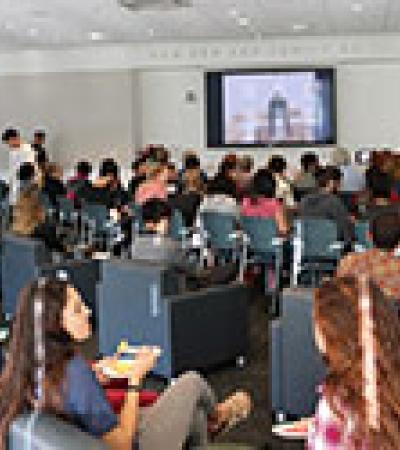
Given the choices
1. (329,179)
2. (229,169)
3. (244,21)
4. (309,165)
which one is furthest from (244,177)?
(244,21)

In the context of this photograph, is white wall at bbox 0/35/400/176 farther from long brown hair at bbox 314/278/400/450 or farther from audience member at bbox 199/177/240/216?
long brown hair at bbox 314/278/400/450

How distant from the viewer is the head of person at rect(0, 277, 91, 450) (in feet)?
9.55

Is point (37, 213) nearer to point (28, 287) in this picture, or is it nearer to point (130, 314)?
point (130, 314)

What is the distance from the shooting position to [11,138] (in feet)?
61.5

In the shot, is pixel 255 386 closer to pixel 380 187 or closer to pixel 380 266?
pixel 380 266

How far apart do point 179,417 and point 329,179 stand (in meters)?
8.32

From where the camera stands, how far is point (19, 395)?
9.57 ft

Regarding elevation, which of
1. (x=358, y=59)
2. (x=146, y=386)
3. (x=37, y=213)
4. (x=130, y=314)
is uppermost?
(x=358, y=59)

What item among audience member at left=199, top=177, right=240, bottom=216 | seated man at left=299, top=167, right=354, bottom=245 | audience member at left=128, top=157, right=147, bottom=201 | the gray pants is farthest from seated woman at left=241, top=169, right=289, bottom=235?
the gray pants

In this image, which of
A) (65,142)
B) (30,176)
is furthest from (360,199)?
(65,142)

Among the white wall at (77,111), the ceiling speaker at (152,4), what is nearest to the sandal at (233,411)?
the ceiling speaker at (152,4)

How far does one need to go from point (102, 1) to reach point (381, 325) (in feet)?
35.9

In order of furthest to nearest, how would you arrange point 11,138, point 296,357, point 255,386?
1. point 11,138
2. point 255,386
3. point 296,357

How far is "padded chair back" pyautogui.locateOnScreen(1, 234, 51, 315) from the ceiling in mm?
5564
